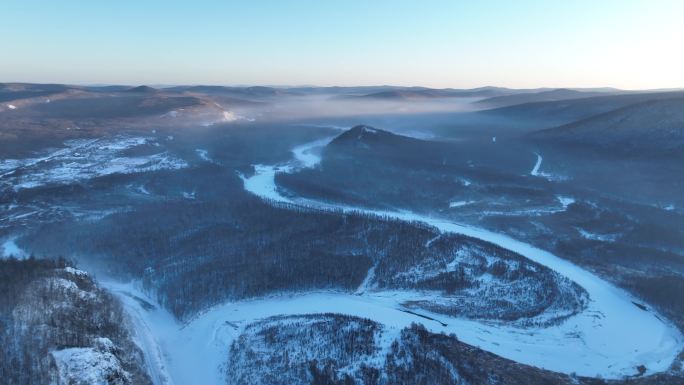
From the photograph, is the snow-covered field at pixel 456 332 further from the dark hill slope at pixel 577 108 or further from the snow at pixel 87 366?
the dark hill slope at pixel 577 108

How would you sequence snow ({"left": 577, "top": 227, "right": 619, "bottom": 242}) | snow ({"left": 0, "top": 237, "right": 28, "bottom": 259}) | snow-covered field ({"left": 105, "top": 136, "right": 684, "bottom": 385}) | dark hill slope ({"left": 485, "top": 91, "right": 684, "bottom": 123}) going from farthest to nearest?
dark hill slope ({"left": 485, "top": 91, "right": 684, "bottom": 123})
snow ({"left": 577, "top": 227, "right": 619, "bottom": 242})
snow ({"left": 0, "top": 237, "right": 28, "bottom": 259})
snow-covered field ({"left": 105, "top": 136, "right": 684, "bottom": 385})

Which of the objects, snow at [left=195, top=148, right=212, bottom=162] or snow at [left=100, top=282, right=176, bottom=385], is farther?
snow at [left=195, top=148, right=212, bottom=162]

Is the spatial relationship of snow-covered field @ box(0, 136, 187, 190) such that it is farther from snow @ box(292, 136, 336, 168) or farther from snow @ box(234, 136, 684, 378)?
snow @ box(234, 136, 684, 378)

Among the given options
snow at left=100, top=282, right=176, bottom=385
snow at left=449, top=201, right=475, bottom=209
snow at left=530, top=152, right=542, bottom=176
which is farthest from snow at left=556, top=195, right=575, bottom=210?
snow at left=100, top=282, right=176, bottom=385

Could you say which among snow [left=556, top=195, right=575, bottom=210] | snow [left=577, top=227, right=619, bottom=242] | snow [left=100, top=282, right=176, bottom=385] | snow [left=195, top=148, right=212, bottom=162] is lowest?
snow [left=100, top=282, right=176, bottom=385]

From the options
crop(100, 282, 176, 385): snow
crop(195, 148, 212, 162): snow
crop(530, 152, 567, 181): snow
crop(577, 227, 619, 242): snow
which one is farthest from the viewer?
crop(195, 148, 212, 162): snow

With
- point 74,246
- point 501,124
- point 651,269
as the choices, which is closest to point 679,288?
point 651,269

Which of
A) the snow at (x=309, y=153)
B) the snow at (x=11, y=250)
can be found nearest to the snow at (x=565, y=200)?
the snow at (x=309, y=153)
